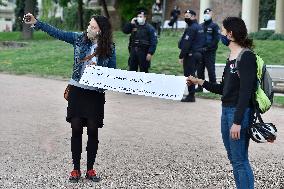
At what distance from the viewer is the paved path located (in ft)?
22.0

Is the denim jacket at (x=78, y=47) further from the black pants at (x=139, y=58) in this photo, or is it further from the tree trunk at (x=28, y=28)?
the tree trunk at (x=28, y=28)

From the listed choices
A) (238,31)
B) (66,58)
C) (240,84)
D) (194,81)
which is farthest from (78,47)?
(66,58)

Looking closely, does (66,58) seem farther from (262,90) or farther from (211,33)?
(262,90)

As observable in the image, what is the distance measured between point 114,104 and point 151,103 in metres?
0.78

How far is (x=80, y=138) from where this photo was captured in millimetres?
6543

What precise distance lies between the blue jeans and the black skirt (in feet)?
4.90

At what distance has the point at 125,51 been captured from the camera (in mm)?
25156

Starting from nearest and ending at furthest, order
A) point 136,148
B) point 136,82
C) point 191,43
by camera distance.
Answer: point 136,82, point 136,148, point 191,43

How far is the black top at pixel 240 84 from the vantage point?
506 cm

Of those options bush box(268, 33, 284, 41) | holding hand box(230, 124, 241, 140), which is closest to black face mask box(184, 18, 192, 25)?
holding hand box(230, 124, 241, 140)

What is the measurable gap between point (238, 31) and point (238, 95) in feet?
1.65

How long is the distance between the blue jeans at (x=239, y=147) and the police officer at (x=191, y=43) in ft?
24.5

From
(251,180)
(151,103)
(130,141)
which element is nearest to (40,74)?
(151,103)

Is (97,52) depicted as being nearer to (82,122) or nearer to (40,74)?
(82,122)
